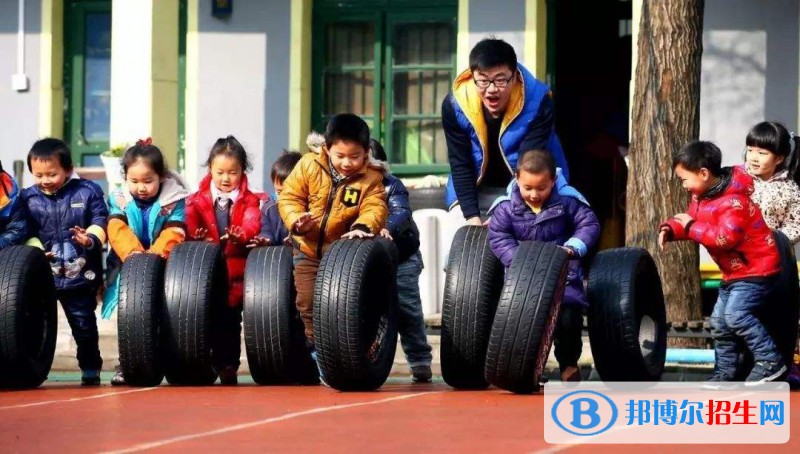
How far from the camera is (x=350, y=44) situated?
1602 centimetres

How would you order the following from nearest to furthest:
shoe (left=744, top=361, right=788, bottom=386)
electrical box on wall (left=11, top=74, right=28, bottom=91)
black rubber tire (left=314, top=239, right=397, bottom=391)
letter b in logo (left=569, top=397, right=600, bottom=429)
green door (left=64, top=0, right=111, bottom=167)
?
letter b in logo (left=569, top=397, right=600, bottom=429), black rubber tire (left=314, top=239, right=397, bottom=391), shoe (left=744, top=361, right=788, bottom=386), electrical box on wall (left=11, top=74, right=28, bottom=91), green door (left=64, top=0, right=111, bottom=167)

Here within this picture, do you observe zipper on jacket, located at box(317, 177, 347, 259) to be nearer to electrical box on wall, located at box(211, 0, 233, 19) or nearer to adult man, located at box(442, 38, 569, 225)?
adult man, located at box(442, 38, 569, 225)

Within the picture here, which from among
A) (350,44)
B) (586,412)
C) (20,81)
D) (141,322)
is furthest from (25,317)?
(20,81)

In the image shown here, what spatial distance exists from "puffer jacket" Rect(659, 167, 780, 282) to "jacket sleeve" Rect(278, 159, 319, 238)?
192 cm

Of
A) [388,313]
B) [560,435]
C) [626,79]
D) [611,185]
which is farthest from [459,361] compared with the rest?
[626,79]

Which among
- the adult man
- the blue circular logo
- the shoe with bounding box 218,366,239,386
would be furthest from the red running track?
the adult man

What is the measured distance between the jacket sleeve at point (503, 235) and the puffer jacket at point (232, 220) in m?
1.75

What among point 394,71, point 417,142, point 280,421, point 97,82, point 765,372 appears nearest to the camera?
point 280,421

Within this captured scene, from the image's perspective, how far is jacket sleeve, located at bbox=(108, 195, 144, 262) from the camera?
9797 mm

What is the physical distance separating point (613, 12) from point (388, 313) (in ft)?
30.4

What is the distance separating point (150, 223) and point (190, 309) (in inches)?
35.0

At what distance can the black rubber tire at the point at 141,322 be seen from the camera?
922 cm

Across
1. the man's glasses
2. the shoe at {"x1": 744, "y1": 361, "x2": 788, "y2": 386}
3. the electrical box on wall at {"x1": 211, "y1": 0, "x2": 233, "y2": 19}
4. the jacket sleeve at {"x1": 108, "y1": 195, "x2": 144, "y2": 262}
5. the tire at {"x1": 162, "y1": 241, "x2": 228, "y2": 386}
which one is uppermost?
the electrical box on wall at {"x1": 211, "y1": 0, "x2": 233, "y2": 19}

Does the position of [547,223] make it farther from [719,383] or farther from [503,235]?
[719,383]
